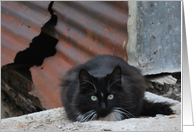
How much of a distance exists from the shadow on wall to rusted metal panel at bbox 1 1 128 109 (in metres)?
0.16

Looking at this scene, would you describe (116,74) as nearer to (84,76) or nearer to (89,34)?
(84,76)

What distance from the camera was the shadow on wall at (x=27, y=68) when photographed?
14.7 feet

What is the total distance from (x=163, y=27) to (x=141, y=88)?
1.13 meters

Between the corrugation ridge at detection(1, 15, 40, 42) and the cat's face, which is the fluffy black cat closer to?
the cat's face

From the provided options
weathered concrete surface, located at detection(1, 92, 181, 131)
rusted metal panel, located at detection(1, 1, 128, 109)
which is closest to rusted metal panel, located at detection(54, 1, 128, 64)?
rusted metal panel, located at detection(1, 1, 128, 109)

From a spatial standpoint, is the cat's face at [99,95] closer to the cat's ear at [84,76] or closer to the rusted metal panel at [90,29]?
the cat's ear at [84,76]

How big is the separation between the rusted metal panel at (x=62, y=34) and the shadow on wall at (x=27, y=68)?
0.16 meters

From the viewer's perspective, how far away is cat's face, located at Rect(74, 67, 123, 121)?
2.64 m

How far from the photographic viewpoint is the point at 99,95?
2.63 metres

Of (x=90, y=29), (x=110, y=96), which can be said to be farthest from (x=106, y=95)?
(x=90, y=29)

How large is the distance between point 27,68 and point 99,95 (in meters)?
2.34

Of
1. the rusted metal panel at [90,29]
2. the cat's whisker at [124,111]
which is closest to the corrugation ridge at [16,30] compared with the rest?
the rusted metal panel at [90,29]

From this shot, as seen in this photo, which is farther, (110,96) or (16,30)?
(16,30)

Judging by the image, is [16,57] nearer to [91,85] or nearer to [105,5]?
[105,5]
